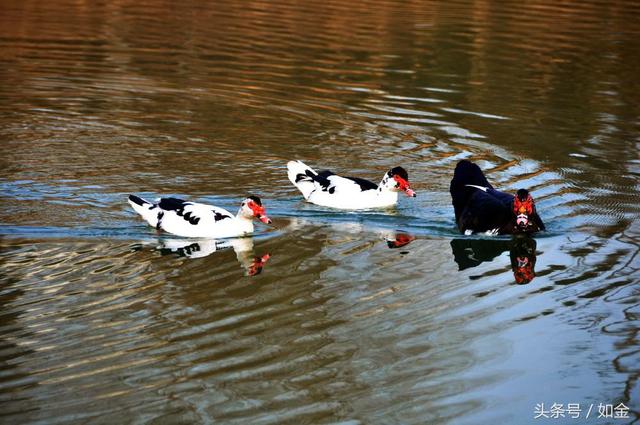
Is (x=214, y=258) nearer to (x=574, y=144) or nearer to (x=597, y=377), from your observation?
(x=597, y=377)

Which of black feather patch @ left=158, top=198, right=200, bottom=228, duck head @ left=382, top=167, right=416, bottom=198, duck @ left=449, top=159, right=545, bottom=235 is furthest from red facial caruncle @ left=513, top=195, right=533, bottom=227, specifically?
black feather patch @ left=158, top=198, right=200, bottom=228

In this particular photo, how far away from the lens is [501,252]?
12047mm

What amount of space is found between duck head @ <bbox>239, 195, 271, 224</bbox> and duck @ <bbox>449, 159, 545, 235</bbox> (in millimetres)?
2332

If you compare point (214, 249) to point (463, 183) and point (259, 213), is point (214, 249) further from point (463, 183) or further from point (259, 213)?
point (463, 183)

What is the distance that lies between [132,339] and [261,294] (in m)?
1.63

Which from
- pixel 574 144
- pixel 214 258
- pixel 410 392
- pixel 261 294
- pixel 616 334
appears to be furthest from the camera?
pixel 574 144

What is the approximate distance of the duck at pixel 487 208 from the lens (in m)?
12.2

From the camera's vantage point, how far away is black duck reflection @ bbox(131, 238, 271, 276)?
11172 millimetres

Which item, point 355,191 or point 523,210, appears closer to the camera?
point 523,210

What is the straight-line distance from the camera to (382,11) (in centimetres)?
3372

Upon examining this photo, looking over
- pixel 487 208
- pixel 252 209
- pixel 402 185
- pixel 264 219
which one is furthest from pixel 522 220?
pixel 252 209

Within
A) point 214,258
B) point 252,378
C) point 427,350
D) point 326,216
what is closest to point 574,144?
point 326,216

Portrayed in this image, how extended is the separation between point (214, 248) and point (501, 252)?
3.09 metres

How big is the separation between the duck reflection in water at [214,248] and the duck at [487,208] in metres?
2.55
